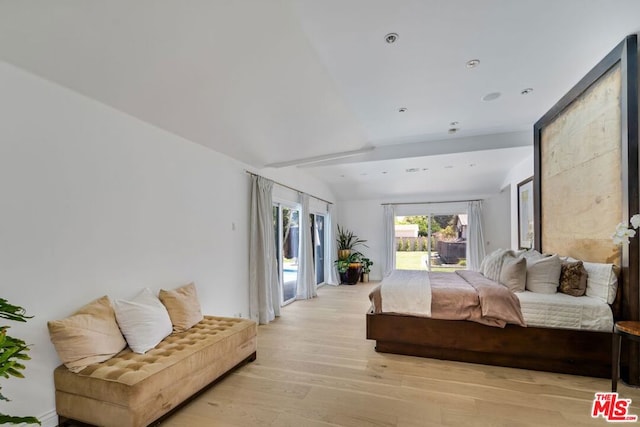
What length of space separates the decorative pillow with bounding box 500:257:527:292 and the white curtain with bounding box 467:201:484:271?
14.9 ft

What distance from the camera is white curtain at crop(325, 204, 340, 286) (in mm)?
7900

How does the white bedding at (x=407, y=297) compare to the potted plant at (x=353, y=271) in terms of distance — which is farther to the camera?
the potted plant at (x=353, y=271)

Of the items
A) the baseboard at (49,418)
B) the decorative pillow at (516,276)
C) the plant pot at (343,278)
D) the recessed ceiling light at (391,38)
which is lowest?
the plant pot at (343,278)

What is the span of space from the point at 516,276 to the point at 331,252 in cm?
517

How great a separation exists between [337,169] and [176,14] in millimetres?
4418

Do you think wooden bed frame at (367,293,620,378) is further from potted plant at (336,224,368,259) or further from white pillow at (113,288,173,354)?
potted plant at (336,224,368,259)

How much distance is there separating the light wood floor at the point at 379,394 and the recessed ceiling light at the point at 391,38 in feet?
9.61

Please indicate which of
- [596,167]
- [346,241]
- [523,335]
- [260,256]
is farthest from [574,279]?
[346,241]

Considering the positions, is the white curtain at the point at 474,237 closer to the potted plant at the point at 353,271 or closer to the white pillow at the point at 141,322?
the potted plant at the point at 353,271

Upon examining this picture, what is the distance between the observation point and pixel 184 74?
2473 mm

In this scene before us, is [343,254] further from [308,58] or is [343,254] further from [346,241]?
[308,58]

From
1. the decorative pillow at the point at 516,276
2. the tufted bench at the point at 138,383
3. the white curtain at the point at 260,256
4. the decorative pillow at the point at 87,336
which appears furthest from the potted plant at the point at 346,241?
the decorative pillow at the point at 87,336

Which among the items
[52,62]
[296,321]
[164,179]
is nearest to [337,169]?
[296,321]

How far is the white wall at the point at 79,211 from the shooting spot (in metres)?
1.97
